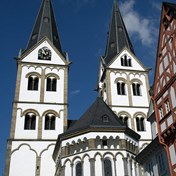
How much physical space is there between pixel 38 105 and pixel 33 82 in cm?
349

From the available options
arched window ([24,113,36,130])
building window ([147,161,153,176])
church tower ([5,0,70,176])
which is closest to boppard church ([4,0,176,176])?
church tower ([5,0,70,176])

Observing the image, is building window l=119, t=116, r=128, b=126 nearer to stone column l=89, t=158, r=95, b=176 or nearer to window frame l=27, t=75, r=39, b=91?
window frame l=27, t=75, r=39, b=91

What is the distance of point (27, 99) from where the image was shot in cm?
4022

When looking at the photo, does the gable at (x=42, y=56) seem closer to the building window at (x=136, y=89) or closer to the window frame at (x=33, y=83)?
the window frame at (x=33, y=83)

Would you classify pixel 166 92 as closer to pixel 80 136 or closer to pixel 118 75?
pixel 80 136

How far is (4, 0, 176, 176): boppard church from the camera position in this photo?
75.9 feet

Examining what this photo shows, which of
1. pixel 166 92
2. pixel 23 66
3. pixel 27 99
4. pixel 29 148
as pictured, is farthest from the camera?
pixel 23 66

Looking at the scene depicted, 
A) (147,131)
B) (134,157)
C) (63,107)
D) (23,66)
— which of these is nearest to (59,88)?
(63,107)

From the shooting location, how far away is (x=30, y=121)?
38.9 meters

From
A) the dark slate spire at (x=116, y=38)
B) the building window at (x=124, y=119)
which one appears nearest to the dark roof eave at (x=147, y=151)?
the building window at (x=124, y=119)

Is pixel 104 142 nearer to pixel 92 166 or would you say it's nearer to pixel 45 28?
pixel 92 166

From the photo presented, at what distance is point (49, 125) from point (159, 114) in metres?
18.3

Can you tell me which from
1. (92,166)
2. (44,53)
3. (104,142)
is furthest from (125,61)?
(92,166)

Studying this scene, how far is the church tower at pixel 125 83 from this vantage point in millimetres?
42344
